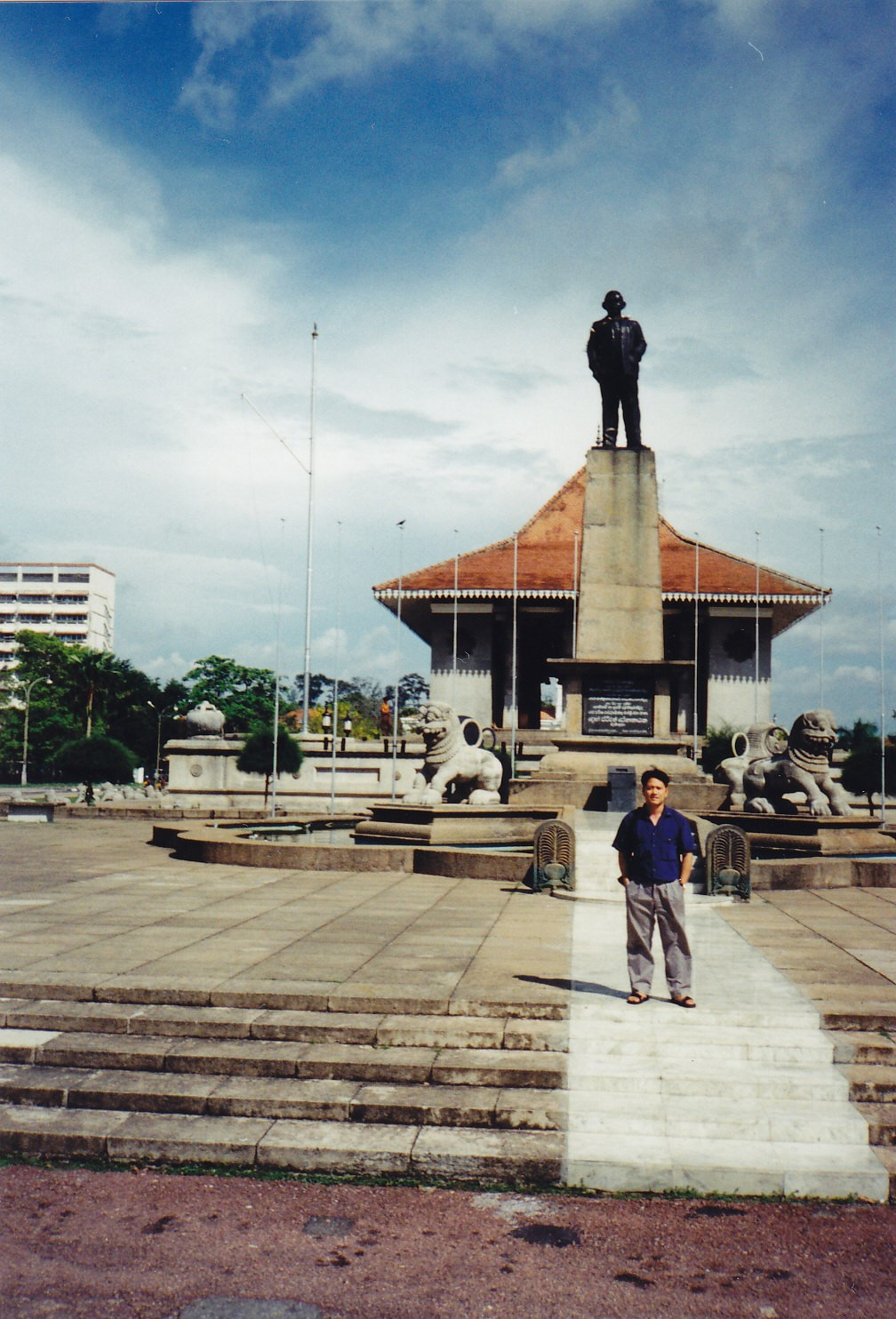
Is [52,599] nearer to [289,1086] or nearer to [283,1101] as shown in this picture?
[289,1086]

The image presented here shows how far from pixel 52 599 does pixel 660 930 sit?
A: 11043cm

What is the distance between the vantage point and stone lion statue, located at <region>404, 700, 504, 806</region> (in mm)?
13758

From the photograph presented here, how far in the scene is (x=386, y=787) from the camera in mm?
27906

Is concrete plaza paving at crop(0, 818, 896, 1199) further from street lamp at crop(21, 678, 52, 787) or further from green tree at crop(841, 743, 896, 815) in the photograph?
street lamp at crop(21, 678, 52, 787)

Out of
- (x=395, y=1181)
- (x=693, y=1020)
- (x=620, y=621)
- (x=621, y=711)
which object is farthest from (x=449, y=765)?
(x=395, y=1181)

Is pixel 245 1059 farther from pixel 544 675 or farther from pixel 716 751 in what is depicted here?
pixel 544 675

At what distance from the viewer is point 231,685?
70.6 m

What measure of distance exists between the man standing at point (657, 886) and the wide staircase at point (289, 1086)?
629mm

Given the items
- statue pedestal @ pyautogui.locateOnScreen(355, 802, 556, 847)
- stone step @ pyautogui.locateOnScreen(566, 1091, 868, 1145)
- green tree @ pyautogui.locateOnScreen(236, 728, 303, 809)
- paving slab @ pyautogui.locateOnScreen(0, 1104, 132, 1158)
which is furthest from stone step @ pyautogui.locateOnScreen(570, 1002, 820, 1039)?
green tree @ pyautogui.locateOnScreen(236, 728, 303, 809)

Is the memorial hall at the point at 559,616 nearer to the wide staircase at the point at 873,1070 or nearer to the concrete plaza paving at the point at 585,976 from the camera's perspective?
the concrete plaza paving at the point at 585,976

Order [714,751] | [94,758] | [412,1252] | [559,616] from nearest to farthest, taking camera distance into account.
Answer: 1. [412,1252]
2. [94,758]
3. [714,751]
4. [559,616]

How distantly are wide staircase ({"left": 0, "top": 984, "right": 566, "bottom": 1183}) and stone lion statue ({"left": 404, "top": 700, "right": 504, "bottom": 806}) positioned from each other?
26.0 feet

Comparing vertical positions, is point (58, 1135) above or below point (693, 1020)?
below

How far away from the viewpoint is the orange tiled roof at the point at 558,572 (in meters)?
33.6
